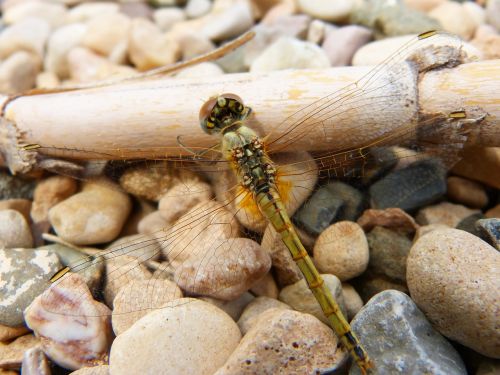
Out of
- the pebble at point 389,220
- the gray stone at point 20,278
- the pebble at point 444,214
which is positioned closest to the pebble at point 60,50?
the gray stone at point 20,278

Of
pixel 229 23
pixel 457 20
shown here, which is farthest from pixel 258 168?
pixel 457 20

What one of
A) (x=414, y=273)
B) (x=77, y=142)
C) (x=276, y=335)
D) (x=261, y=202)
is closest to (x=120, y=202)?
(x=77, y=142)

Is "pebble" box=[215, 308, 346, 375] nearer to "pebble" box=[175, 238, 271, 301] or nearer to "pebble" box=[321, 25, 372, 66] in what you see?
"pebble" box=[175, 238, 271, 301]

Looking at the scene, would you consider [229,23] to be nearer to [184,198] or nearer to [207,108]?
[207,108]

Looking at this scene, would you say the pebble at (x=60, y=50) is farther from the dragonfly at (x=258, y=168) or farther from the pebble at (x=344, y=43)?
the pebble at (x=344, y=43)

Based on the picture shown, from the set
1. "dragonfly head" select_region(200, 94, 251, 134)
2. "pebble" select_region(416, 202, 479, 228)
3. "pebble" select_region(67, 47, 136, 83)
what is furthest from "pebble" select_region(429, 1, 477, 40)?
"pebble" select_region(67, 47, 136, 83)

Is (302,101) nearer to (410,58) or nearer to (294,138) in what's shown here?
(294,138)

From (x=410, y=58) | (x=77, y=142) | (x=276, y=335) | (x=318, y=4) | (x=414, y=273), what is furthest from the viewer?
(x=318, y=4)
